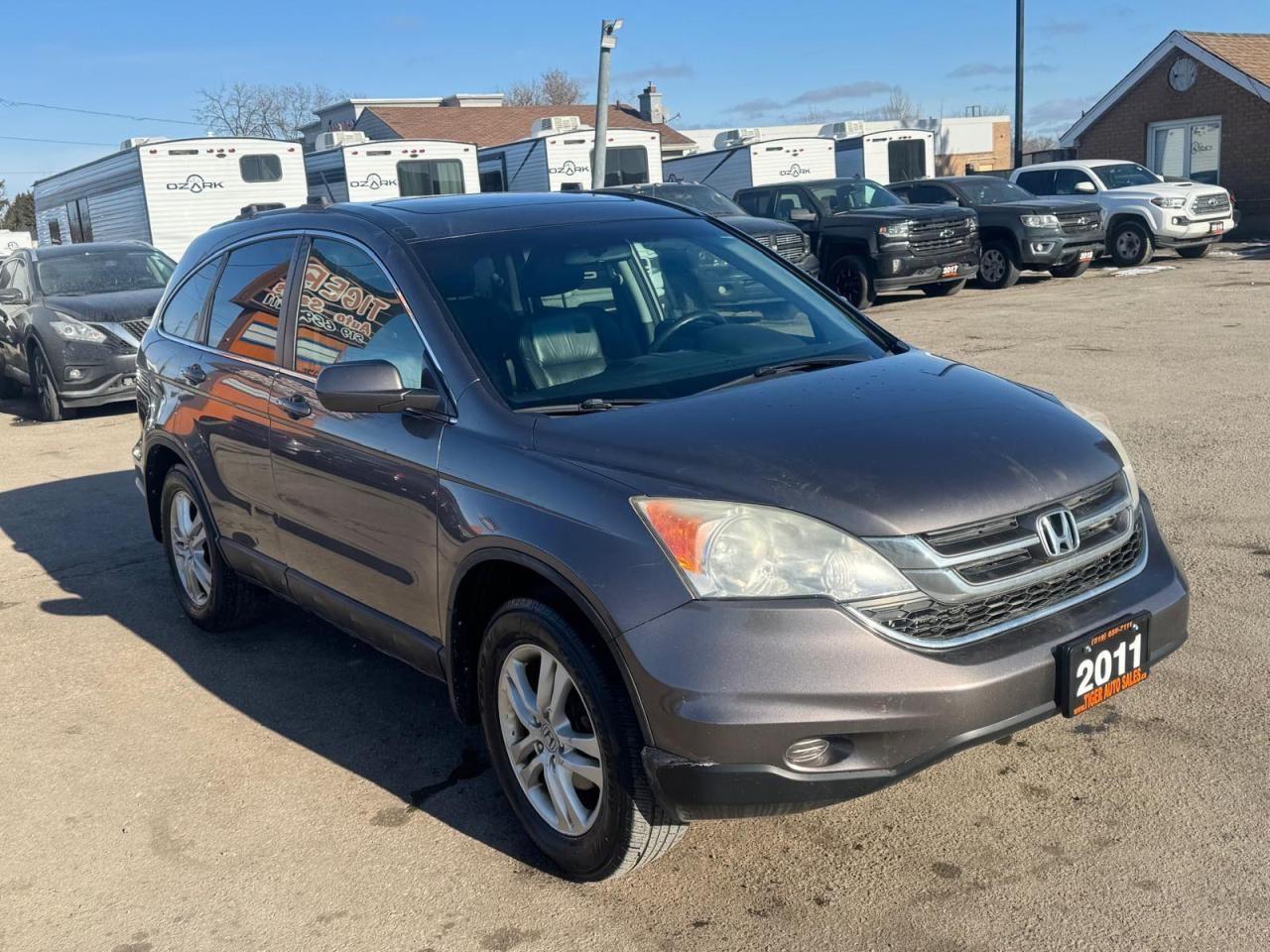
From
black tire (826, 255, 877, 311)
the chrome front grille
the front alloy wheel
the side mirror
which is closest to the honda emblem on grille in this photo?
the chrome front grille

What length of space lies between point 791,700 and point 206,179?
18.1 m

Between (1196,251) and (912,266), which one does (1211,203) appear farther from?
(912,266)

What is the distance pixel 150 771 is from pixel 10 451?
745 centimetres

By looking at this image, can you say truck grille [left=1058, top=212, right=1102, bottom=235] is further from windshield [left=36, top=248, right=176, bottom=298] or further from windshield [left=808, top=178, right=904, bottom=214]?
windshield [left=36, top=248, right=176, bottom=298]

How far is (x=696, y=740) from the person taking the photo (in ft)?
9.50

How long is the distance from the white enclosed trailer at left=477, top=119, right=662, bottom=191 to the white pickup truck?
7272mm

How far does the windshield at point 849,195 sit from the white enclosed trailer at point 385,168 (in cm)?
637

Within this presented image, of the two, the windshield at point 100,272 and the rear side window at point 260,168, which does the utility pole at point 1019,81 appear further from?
the windshield at point 100,272

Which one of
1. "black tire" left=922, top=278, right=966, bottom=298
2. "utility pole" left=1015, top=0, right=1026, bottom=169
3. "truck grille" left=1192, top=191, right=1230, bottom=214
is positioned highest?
"utility pole" left=1015, top=0, right=1026, bottom=169

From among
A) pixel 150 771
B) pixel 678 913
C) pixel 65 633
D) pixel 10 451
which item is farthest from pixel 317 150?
pixel 678 913

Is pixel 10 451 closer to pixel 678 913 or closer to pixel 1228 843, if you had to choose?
pixel 678 913

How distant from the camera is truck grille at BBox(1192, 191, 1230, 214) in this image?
20.3 metres

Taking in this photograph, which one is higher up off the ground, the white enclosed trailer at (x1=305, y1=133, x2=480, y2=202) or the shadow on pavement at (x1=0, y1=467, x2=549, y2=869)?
the white enclosed trailer at (x1=305, y1=133, x2=480, y2=202)

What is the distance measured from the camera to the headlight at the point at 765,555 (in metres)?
2.94
